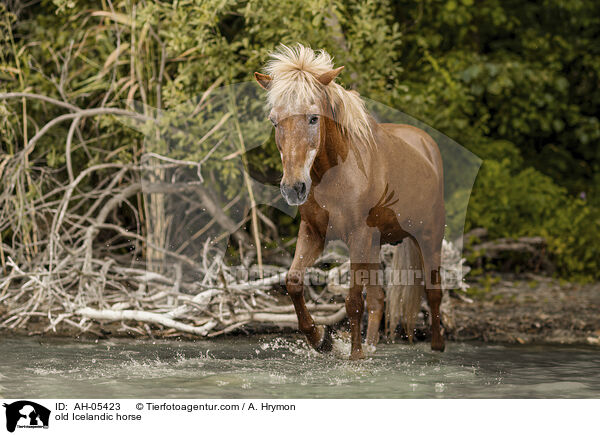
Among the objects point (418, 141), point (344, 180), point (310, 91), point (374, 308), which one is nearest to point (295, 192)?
point (310, 91)

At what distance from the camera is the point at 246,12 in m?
8.35

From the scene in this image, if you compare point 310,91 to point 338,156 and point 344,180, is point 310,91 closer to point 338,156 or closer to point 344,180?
point 338,156

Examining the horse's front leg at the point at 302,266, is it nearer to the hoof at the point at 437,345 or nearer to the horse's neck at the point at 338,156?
the horse's neck at the point at 338,156

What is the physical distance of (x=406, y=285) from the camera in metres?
6.90

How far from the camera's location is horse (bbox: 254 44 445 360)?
17.0 feet

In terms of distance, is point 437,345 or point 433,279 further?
point 437,345

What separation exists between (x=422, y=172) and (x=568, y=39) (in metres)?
6.13

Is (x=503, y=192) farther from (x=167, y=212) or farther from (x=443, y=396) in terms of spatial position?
(x=443, y=396)

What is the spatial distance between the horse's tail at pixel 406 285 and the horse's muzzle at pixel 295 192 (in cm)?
207

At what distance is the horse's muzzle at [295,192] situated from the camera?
4.93 m
